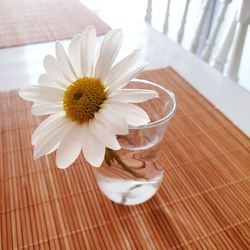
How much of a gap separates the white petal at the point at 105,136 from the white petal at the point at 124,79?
0.14 ft

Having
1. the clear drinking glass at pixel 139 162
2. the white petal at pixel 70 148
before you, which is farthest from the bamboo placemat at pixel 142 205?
the white petal at pixel 70 148

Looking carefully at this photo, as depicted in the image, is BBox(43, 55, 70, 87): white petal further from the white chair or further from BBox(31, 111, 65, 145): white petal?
the white chair

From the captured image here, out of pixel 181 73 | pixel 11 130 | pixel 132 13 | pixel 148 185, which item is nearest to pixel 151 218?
pixel 148 185

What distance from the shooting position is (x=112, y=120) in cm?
30

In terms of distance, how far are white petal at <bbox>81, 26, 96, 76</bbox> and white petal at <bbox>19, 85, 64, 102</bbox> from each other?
0.12ft

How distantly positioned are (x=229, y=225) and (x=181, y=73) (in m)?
0.47

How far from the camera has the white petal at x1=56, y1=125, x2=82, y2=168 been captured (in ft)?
1.08

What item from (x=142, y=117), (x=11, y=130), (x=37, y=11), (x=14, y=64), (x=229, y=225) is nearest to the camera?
(x=142, y=117)

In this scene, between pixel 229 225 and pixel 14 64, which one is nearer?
pixel 229 225

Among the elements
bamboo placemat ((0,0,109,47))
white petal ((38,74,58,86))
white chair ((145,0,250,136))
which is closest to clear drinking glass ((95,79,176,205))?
white petal ((38,74,58,86))

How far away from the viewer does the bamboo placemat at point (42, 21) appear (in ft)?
3.12

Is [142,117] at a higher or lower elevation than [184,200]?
higher

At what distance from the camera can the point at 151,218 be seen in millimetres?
455

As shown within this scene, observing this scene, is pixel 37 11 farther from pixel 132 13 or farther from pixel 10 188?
pixel 10 188
